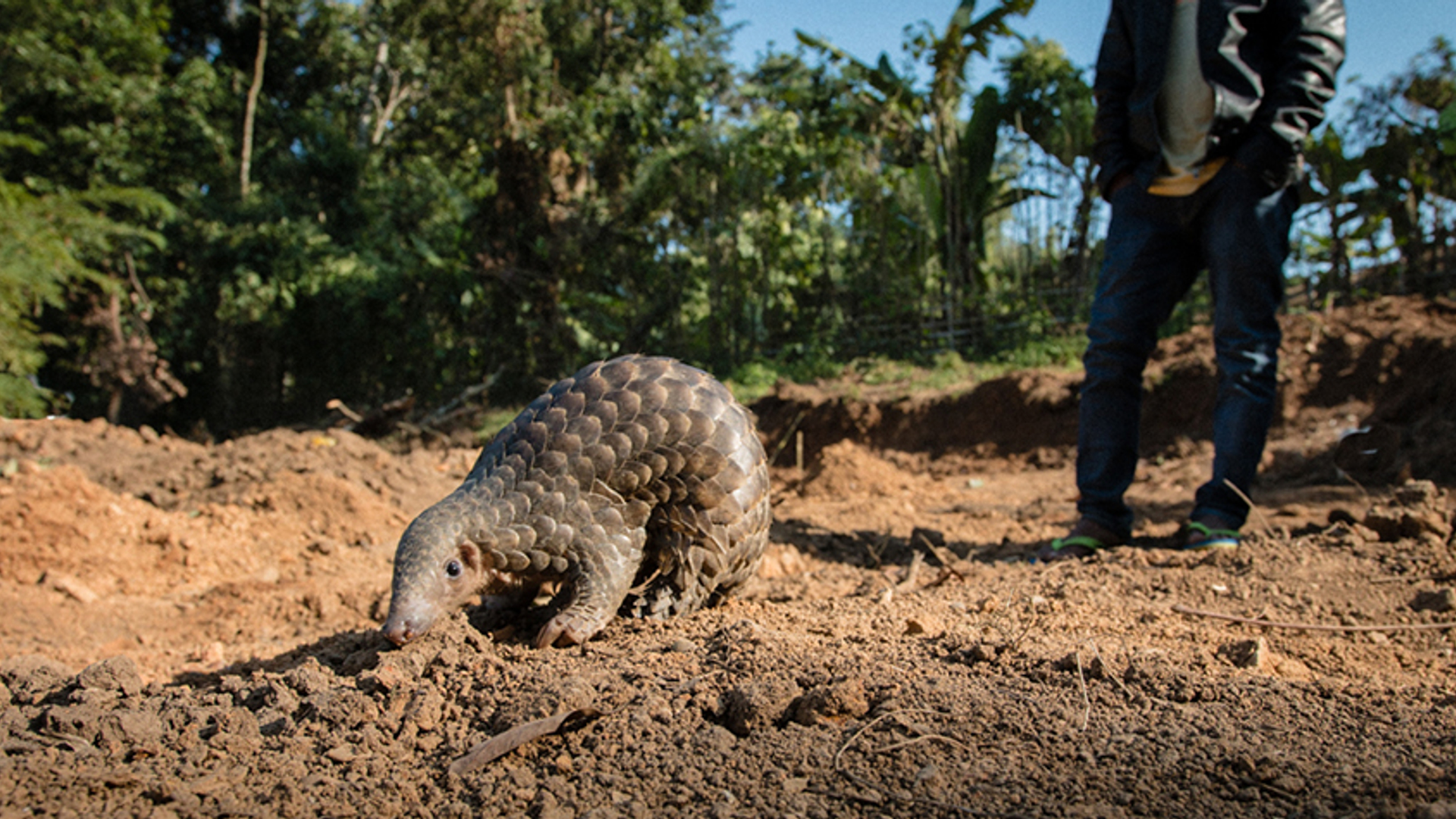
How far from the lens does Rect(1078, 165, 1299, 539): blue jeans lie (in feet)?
11.4

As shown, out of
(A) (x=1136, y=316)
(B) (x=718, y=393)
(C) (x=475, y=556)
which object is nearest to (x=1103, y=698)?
(B) (x=718, y=393)

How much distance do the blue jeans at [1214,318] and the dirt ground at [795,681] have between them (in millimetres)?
401

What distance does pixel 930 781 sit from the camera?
4.69 ft

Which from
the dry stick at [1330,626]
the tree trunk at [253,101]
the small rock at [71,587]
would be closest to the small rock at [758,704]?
the dry stick at [1330,626]

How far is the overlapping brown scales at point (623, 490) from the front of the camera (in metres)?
2.45

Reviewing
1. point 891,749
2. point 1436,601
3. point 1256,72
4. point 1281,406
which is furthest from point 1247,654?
point 1281,406

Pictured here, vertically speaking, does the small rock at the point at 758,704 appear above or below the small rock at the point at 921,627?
above

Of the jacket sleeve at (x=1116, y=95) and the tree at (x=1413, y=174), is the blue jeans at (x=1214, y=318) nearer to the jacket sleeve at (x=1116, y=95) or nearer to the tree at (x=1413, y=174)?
the jacket sleeve at (x=1116, y=95)

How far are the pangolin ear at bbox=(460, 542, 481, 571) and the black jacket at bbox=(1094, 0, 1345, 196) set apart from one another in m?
3.21

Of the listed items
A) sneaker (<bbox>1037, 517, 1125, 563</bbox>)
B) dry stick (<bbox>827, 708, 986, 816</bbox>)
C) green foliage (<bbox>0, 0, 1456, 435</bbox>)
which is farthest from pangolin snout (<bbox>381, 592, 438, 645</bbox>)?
green foliage (<bbox>0, 0, 1456, 435</bbox>)

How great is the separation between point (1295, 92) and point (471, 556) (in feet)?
11.9

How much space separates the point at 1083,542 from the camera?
141 inches

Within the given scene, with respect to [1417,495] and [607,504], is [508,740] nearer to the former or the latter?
[607,504]

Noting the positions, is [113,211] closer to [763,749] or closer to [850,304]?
[850,304]
